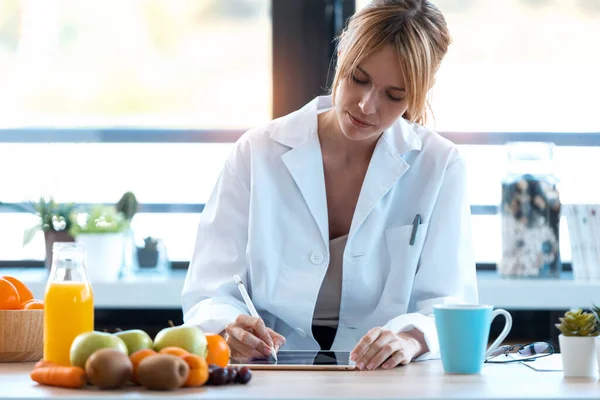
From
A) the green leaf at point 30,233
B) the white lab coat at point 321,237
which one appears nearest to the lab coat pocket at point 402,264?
the white lab coat at point 321,237

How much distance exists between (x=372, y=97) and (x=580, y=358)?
725 mm

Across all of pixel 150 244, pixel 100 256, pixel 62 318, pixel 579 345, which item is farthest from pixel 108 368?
pixel 150 244

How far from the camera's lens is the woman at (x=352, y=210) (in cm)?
203

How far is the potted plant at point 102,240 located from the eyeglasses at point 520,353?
1.58 metres

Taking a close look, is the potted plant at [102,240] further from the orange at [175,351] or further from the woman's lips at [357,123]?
the orange at [175,351]

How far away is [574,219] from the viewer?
10.5 ft

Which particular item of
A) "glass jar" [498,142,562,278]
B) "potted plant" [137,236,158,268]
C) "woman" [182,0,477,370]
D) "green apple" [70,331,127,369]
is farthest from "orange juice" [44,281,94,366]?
"glass jar" [498,142,562,278]

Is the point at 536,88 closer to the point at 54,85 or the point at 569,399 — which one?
the point at 54,85

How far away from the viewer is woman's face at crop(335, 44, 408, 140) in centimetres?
200

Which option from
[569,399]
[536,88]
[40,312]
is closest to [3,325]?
[40,312]

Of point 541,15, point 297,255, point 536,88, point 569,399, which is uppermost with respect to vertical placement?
point 541,15

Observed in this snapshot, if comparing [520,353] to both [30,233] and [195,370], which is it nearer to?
[195,370]

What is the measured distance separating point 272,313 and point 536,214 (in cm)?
128

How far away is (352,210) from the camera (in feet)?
7.22
